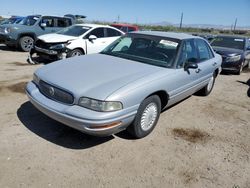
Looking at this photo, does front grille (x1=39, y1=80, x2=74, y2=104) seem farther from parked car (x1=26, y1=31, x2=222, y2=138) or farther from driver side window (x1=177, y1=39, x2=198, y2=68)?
driver side window (x1=177, y1=39, x2=198, y2=68)

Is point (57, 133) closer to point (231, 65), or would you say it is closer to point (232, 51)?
point (231, 65)

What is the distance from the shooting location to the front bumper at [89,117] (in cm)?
305

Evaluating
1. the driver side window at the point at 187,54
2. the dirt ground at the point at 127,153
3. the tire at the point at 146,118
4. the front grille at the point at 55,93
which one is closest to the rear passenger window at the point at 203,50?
the driver side window at the point at 187,54

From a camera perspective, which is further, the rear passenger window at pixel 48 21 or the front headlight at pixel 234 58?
the rear passenger window at pixel 48 21

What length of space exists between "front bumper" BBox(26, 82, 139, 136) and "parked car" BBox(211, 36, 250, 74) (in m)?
6.96

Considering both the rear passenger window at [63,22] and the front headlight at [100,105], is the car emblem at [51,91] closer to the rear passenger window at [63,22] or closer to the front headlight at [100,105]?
the front headlight at [100,105]

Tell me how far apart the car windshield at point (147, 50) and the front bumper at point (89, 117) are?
47.8 inches

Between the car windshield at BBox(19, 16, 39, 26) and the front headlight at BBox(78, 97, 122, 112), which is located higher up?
the car windshield at BBox(19, 16, 39, 26)

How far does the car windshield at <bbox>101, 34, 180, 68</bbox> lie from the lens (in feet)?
14.0

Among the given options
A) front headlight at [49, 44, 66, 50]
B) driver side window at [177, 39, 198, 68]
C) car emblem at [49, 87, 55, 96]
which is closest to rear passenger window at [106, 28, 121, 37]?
front headlight at [49, 44, 66, 50]

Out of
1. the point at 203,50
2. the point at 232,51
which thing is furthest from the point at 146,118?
the point at 232,51

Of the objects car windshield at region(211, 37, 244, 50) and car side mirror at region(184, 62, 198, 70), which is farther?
car windshield at region(211, 37, 244, 50)

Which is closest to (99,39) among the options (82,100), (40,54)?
(40,54)

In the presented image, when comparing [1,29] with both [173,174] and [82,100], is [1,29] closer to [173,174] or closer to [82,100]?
[82,100]
